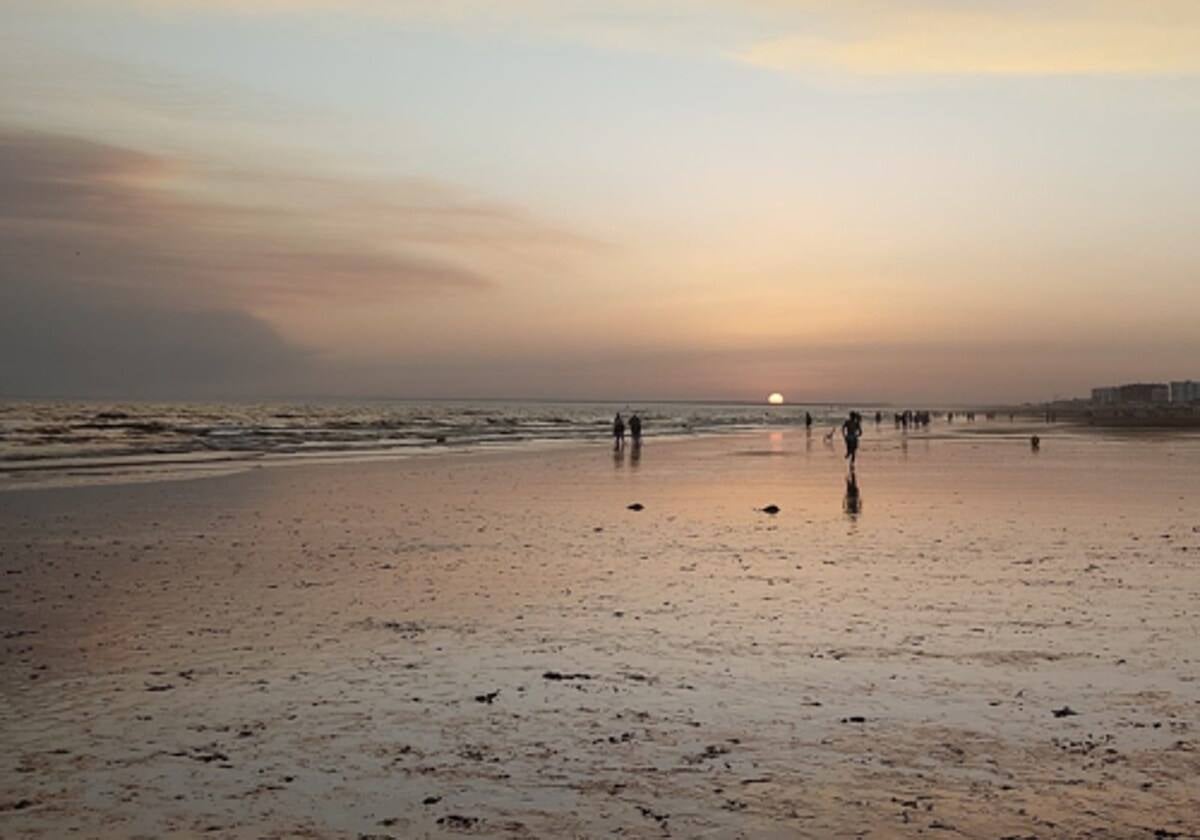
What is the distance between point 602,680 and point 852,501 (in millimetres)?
20347

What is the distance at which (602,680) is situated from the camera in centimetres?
1045

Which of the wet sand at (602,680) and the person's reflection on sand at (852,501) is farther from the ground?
the wet sand at (602,680)

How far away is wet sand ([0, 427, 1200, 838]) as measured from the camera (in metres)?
7.20

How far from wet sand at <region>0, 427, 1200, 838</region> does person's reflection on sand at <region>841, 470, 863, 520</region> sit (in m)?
Answer: 3.26

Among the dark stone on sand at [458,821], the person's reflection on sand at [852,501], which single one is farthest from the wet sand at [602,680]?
Result: the person's reflection on sand at [852,501]

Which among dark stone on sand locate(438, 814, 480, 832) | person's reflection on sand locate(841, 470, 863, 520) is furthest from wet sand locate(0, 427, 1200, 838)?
person's reflection on sand locate(841, 470, 863, 520)

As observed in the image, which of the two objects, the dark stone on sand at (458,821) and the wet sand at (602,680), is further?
the wet sand at (602,680)

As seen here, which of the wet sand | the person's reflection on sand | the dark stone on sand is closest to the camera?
the dark stone on sand

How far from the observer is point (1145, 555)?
18484 mm

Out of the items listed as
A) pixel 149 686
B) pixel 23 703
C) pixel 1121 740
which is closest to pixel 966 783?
pixel 1121 740

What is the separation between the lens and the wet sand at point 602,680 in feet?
23.6

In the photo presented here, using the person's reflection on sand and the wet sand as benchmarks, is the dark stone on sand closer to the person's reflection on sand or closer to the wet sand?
the wet sand

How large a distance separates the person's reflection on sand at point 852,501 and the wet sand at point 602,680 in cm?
326

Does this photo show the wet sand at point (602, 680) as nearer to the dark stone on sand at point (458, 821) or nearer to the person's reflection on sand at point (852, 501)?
the dark stone on sand at point (458, 821)
